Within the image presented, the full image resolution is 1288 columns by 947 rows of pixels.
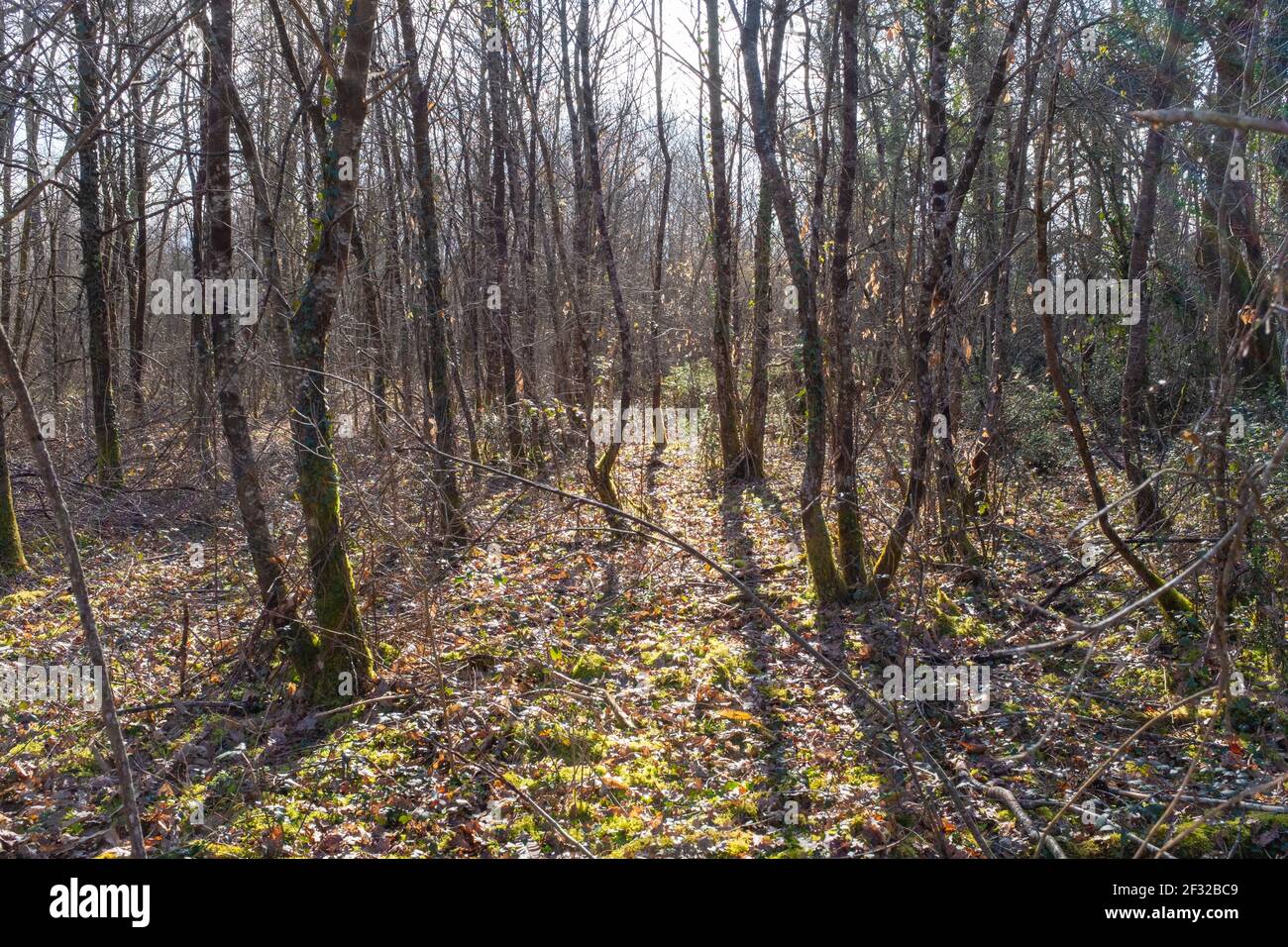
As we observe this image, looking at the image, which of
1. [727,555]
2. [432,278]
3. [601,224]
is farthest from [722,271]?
[727,555]

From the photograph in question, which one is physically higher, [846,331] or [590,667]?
[846,331]

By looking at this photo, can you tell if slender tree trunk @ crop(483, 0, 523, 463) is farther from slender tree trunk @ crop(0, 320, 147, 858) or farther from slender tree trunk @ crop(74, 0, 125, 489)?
slender tree trunk @ crop(0, 320, 147, 858)

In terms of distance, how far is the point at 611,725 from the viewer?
6023 millimetres

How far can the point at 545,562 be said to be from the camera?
32.9 feet

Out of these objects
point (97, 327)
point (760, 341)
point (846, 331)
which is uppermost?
point (97, 327)

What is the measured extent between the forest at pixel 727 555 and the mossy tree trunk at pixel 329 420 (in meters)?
0.03

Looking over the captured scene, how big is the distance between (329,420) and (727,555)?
5136 millimetres

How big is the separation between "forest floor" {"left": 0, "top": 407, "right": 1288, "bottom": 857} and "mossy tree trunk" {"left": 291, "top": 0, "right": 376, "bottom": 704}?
0.23 metres

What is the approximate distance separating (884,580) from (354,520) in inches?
181

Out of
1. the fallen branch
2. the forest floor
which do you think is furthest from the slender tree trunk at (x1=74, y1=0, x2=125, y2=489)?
the fallen branch

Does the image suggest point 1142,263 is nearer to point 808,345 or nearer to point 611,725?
point 808,345

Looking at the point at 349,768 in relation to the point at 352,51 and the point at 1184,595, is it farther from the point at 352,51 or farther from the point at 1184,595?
the point at 1184,595

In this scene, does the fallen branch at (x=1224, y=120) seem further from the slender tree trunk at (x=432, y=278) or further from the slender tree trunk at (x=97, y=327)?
the slender tree trunk at (x=97, y=327)
